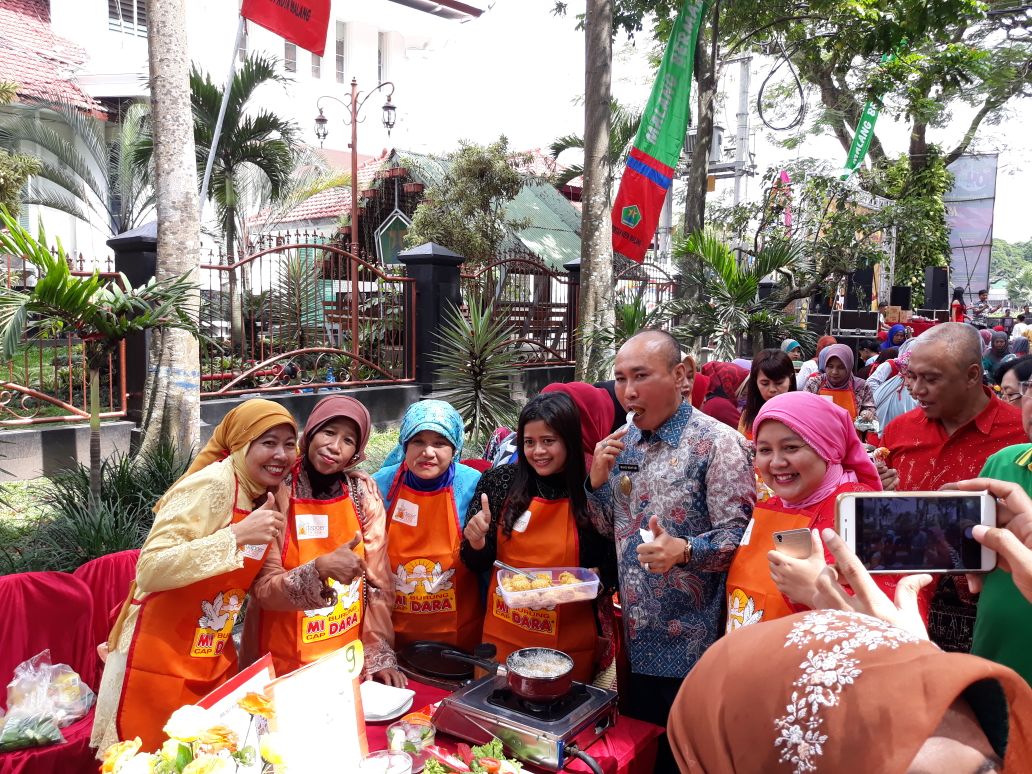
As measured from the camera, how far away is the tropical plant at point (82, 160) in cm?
1295

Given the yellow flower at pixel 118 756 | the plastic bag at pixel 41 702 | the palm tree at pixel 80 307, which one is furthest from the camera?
the palm tree at pixel 80 307

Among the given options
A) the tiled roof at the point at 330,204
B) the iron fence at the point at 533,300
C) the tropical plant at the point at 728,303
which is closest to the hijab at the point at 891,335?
the tropical plant at the point at 728,303

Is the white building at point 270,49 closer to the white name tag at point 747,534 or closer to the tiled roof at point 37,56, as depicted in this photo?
the tiled roof at point 37,56

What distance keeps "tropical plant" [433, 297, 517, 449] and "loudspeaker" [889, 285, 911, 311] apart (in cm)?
1381

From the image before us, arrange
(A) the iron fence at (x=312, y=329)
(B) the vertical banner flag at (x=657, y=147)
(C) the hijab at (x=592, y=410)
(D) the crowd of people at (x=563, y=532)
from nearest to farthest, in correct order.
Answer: (D) the crowd of people at (x=563, y=532), (C) the hijab at (x=592, y=410), (B) the vertical banner flag at (x=657, y=147), (A) the iron fence at (x=312, y=329)

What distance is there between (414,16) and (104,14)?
33.7 feet

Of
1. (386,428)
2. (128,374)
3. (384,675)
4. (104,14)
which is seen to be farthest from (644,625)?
(104,14)

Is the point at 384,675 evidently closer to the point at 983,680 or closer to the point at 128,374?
the point at 983,680

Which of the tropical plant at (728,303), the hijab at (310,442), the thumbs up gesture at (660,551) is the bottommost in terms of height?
the thumbs up gesture at (660,551)

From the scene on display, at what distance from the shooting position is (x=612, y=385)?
4281 mm

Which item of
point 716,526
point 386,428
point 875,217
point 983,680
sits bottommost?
point 386,428

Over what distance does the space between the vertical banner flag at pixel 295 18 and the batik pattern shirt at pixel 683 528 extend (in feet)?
18.8

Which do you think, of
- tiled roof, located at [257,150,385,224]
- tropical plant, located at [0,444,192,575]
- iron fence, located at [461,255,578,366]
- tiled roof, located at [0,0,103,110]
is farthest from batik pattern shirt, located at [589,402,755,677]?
tiled roof, located at [257,150,385,224]

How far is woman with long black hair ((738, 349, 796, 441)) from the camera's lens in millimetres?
4621
